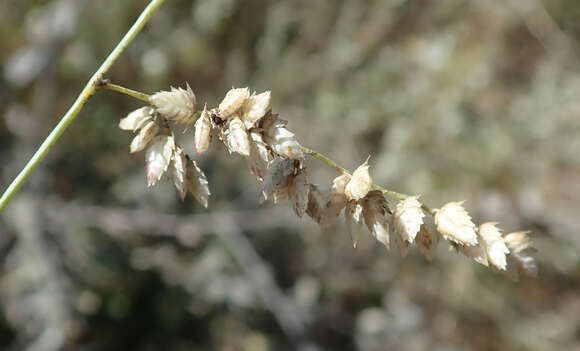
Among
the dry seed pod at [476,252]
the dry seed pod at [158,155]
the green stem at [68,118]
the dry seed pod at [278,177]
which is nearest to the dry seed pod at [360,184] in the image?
the dry seed pod at [278,177]

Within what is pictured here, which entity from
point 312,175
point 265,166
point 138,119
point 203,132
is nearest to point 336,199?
point 265,166

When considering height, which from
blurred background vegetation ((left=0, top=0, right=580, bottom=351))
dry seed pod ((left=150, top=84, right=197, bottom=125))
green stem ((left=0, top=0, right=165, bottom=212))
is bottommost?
green stem ((left=0, top=0, right=165, bottom=212))

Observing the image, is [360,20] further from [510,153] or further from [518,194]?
[518,194]

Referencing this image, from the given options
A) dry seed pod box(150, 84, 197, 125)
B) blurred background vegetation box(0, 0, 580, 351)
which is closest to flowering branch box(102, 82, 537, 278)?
dry seed pod box(150, 84, 197, 125)

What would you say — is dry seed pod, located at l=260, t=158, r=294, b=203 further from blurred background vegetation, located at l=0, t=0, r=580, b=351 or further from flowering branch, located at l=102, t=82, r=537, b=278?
blurred background vegetation, located at l=0, t=0, r=580, b=351

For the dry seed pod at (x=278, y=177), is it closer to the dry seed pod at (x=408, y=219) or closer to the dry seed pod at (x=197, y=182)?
the dry seed pod at (x=197, y=182)

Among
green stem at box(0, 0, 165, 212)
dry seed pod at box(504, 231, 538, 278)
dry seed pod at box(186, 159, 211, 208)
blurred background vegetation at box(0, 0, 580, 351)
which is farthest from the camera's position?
blurred background vegetation at box(0, 0, 580, 351)

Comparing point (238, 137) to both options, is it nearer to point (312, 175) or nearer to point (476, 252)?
point (476, 252)
